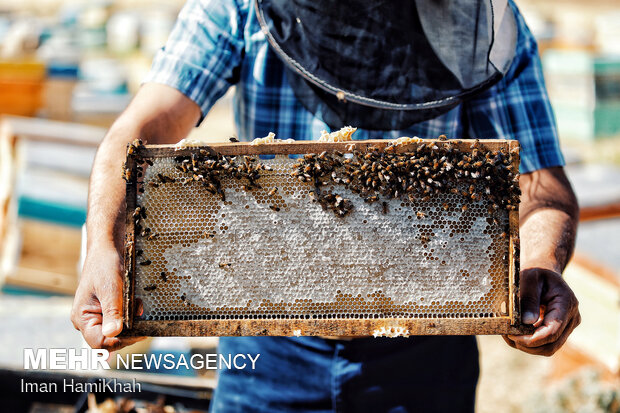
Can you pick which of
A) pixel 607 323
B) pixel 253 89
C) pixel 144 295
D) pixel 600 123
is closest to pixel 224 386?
pixel 144 295

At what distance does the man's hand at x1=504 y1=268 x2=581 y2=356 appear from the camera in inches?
71.2

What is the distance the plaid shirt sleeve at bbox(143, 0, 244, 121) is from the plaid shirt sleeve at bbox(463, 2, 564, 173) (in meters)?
0.98

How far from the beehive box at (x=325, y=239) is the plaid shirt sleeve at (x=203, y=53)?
535mm

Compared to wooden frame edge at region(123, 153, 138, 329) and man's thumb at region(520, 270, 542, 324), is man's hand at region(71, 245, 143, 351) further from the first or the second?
man's thumb at region(520, 270, 542, 324)

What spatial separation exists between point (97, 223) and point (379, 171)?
92 centimetres

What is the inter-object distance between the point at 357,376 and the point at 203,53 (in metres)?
1.41

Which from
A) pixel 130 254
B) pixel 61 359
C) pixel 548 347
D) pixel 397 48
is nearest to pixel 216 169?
pixel 130 254

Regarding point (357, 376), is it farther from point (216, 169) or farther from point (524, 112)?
point (524, 112)

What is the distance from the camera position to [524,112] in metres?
2.36

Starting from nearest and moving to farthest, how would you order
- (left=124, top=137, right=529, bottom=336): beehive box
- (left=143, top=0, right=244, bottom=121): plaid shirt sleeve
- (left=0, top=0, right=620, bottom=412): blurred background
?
(left=124, top=137, right=529, bottom=336): beehive box < (left=143, top=0, right=244, bottom=121): plaid shirt sleeve < (left=0, top=0, right=620, bottom=412): blurred background

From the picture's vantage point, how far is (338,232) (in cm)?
184

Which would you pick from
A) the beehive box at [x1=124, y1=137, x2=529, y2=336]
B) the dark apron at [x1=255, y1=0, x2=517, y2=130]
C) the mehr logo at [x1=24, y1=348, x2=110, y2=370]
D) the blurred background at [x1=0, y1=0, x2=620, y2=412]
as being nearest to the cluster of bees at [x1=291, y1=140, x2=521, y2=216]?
the beehive box at [x1=124, y1=137, x2=529, y2=336]

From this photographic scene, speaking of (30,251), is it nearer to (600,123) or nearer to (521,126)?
(521,126)

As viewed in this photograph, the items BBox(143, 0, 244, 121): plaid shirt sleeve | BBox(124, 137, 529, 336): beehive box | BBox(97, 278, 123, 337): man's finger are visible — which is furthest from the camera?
BBox(143, 0, 244, 121): plaid shirt sleeve
